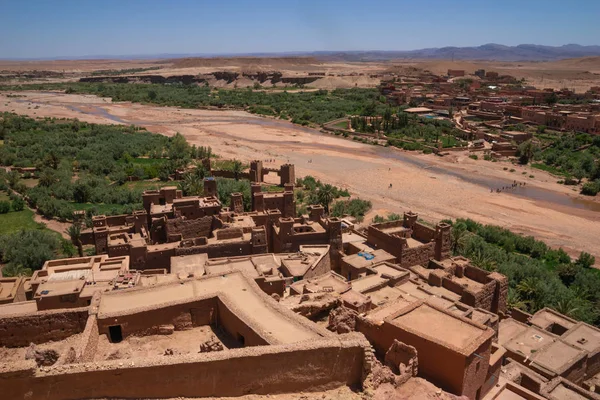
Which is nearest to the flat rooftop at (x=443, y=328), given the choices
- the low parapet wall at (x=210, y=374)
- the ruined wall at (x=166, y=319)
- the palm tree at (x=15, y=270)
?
the low parapet wall at (x=210, y=374)

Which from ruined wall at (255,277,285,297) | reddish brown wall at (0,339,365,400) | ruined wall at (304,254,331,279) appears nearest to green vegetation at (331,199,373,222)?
ruined wall at (304,254,331,279)

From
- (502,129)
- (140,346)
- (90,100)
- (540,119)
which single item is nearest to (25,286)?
(140,346)

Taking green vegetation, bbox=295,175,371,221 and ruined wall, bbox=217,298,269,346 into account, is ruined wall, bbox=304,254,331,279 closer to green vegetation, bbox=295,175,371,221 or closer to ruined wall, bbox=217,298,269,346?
ruined wall, bbox=217,298,269,346

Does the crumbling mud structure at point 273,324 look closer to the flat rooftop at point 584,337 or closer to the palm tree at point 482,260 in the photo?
the flat rooftop at point 584,337

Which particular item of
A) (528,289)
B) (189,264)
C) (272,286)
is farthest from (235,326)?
(528,289)

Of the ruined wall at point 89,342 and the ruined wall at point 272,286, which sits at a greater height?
the ruined wall at point 89,342
